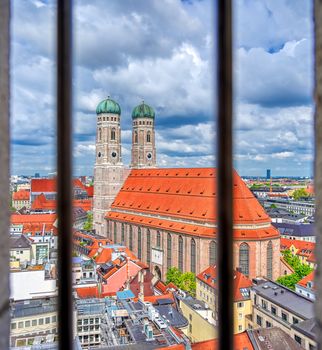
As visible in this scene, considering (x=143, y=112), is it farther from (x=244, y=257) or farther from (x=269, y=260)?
(x=269, y=260)

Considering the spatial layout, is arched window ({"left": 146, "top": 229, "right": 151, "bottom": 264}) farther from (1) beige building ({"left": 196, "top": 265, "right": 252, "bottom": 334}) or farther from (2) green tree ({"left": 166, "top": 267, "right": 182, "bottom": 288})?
(1) beige building ({"left": 196, "top": 265, "right": 252, "bottom": 334})

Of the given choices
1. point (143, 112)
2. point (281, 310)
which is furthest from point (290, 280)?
point (143, 112)

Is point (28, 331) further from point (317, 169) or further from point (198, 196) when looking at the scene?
point (198, 196)

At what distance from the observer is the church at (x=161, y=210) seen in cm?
1494

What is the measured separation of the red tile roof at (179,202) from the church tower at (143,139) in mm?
1923

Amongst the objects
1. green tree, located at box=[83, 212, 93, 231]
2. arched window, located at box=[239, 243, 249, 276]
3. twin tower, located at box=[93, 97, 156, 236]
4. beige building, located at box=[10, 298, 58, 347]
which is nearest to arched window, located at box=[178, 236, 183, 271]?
arched window, located at box=[239, 243, 249, 276]

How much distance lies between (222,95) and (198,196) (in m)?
17.6

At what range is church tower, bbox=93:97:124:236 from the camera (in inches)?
938

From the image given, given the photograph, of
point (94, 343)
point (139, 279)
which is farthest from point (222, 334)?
point (139, 279)

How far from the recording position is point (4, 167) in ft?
1.66

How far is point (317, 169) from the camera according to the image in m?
0.46

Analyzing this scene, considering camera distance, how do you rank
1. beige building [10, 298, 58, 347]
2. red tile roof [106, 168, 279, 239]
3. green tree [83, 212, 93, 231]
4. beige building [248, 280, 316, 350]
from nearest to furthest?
beige building [10, 298, 58, 347] → beige building [248, 280, 316, 350] → red tile roof [106, 168, 279, 239] → green tree [83, 212, 93, 231]

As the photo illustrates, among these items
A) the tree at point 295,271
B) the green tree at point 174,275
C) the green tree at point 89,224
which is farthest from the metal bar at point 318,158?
the green tree at point 89,224

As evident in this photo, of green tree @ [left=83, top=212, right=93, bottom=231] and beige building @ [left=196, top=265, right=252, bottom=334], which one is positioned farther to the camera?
green tree @ [left=83, top=212, right=93, bottom=231]
